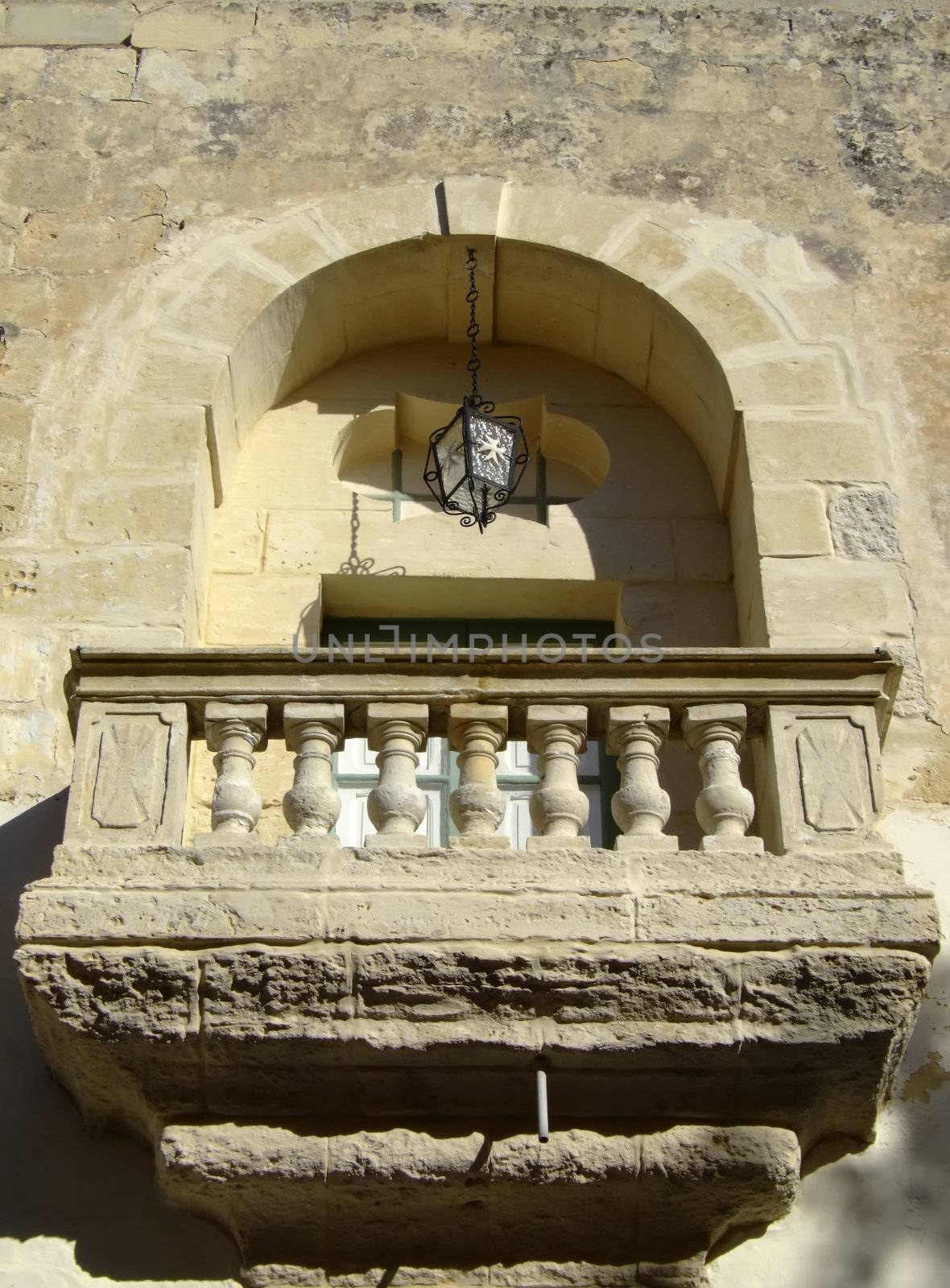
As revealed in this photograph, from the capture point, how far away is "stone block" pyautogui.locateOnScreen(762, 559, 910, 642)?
22.0ft

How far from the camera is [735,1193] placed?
530 centimetres

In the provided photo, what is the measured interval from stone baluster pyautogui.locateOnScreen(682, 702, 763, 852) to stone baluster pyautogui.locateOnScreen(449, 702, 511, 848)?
0.59 metres

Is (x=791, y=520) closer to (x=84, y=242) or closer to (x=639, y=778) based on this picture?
(x=639, y=778)

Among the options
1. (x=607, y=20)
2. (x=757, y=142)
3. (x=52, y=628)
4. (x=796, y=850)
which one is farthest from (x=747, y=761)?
(x=607, y=20)

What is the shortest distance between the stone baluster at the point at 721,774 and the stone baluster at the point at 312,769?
1.08 meters

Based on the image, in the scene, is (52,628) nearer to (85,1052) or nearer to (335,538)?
(335,538)

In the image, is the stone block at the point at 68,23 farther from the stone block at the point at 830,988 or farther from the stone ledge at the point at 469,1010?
the stone block at the point at 830,988

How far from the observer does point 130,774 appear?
18.5 feet

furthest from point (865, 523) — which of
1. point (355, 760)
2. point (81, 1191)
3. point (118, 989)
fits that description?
point (81, 1191)

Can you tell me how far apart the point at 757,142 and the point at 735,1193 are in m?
4.73

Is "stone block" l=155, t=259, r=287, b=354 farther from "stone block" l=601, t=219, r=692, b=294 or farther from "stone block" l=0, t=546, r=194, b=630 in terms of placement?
"stone block" l=601, t=219, r=692, b=294

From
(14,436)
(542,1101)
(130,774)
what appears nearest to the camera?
(542,1101)

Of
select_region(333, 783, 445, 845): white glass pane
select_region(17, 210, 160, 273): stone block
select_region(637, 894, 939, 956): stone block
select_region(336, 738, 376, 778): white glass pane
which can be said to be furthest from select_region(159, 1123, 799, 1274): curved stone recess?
select_region(17, 210, 160, 273): stone block

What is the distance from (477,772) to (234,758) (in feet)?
2.39
